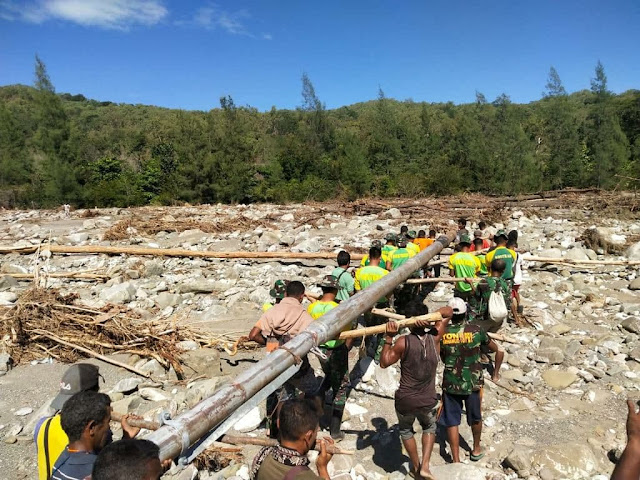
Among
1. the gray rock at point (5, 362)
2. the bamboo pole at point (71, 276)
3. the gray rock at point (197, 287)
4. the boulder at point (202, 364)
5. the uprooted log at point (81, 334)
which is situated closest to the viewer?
the boulder at point (202, 364)

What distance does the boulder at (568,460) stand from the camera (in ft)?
11.7

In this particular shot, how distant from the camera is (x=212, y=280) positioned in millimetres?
9695

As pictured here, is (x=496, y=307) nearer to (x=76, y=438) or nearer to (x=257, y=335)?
(x=257, y=335)

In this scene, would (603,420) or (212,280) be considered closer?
(603,420)

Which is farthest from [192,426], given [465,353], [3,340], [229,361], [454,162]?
[454,162]

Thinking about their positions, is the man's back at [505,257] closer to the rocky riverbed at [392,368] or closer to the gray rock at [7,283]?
the rocky riverbed at [392,368]

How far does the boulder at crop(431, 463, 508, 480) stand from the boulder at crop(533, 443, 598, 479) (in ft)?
1.27

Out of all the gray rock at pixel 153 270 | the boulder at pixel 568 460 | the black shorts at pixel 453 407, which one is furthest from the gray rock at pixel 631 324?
the gray rock at pixel 153 270

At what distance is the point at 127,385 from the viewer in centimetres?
503

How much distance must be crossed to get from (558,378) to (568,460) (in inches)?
70.9

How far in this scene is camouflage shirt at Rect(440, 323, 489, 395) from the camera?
12.0 ft

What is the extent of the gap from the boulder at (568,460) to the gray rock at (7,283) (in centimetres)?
1017

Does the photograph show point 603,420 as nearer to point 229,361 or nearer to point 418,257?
point 418,257

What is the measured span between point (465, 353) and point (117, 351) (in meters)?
4.72
